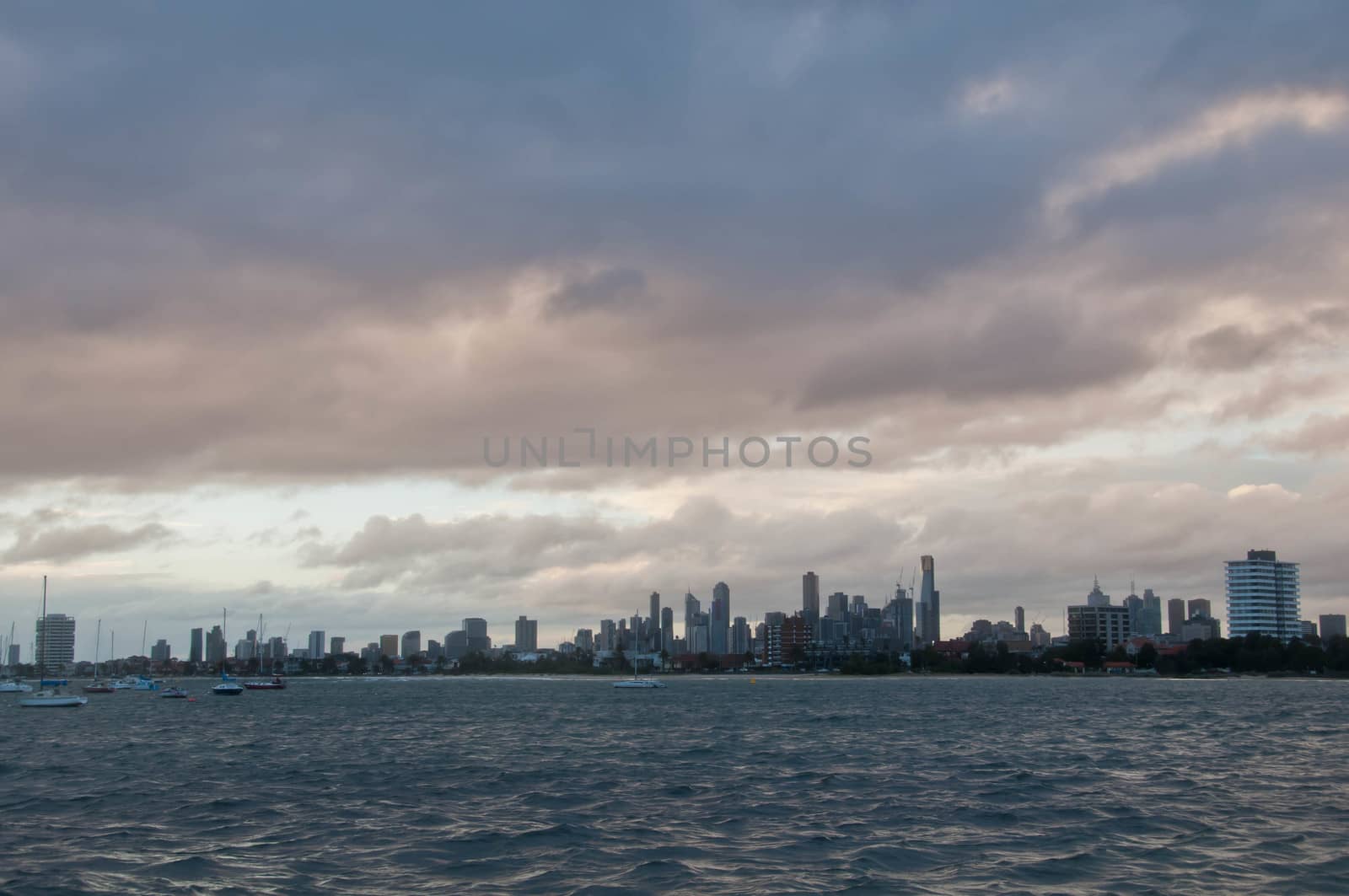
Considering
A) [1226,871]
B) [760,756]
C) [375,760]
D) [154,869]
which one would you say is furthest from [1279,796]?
[375,760]

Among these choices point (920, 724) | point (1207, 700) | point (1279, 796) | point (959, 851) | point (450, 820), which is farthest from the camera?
point (1207, 700)

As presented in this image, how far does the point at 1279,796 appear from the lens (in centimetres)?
5538

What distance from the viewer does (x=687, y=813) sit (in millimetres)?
50438

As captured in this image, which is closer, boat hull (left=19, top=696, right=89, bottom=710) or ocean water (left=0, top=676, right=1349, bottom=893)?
ocean water (left=0, top=676, right=1349, bottom=893)

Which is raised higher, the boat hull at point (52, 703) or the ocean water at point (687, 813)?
the ocean water at point (687, 813)

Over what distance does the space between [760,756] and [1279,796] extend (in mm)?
32633

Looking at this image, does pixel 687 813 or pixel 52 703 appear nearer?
pixel 687 813

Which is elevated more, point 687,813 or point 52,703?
point 687,813

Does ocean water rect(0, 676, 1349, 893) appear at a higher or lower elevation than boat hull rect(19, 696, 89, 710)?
higher

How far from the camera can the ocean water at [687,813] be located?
36844mm

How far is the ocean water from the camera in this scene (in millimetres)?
36844

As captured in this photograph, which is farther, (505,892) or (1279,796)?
(1279,796)

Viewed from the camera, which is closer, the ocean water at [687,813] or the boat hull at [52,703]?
the ocean water at [687,813]

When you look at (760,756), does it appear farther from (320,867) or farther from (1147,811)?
(320,867)
